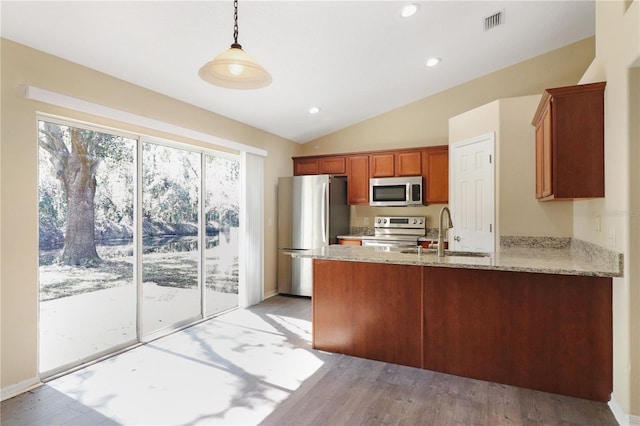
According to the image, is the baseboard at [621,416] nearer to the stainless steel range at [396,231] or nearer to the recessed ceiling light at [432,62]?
the stainless steel range at [396,231]

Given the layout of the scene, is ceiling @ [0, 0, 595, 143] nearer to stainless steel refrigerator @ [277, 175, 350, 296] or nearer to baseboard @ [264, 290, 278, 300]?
stainless steel refrigerator @ [277, 175, 350, 296]

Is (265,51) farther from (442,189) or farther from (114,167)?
(442,189)

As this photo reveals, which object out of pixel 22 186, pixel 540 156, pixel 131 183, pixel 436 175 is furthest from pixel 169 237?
pixel 540 156

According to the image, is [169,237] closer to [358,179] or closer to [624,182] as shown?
[358,179]

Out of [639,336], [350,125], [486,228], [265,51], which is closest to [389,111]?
[350,125]

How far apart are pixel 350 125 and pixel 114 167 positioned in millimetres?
3686

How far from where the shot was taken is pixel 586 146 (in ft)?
8.04

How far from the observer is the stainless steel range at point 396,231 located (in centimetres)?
510

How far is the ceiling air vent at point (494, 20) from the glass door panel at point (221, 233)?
11.1 feet

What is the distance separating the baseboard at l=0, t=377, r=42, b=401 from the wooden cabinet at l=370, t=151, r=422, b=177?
4.47m

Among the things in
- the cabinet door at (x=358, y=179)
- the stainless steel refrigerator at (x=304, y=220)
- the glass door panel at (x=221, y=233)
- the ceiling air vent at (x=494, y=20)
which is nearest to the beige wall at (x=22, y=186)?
the glass door panel at (x=221, y=233)

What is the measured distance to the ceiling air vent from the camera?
3.32 meters

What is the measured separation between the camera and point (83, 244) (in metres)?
3.07

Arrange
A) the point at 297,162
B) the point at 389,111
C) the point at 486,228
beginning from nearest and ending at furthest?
1. the point at 486,228
2. the point at 389,111
3. the point at 297,162
